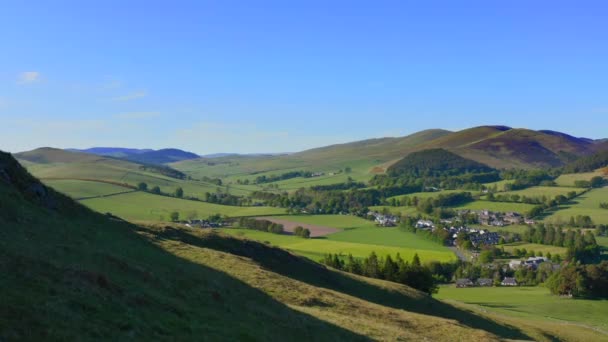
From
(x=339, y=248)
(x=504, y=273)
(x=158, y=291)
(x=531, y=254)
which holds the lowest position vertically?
(x=504, y=273)

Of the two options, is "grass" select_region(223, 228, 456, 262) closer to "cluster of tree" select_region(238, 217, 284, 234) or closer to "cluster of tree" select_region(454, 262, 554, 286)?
"cluster of tree" select_region(238, 217, 284, 234)

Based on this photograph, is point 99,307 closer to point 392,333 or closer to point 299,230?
point 392,333

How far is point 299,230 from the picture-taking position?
6437 inches

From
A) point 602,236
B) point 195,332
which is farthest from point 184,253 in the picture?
point 602,236

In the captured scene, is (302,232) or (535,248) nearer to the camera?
(302,232)

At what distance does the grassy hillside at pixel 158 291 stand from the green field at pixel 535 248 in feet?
368

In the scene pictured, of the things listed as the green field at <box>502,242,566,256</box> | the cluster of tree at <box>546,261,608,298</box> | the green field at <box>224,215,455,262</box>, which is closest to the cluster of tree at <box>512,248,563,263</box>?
the green field at <box>502,242,566,256</box>

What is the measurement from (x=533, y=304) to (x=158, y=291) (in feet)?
284

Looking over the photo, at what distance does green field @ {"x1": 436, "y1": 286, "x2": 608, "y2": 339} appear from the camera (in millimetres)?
82438

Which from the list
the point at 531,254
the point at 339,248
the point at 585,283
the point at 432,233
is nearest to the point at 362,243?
the point at 339,248

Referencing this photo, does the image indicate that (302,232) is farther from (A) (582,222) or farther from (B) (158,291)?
(B) (158,291)

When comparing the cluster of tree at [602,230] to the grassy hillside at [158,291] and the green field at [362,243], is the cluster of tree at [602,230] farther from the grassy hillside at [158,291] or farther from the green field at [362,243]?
the grassy hillside at [158,291]

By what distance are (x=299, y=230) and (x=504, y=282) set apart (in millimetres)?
63035

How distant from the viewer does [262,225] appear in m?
172
